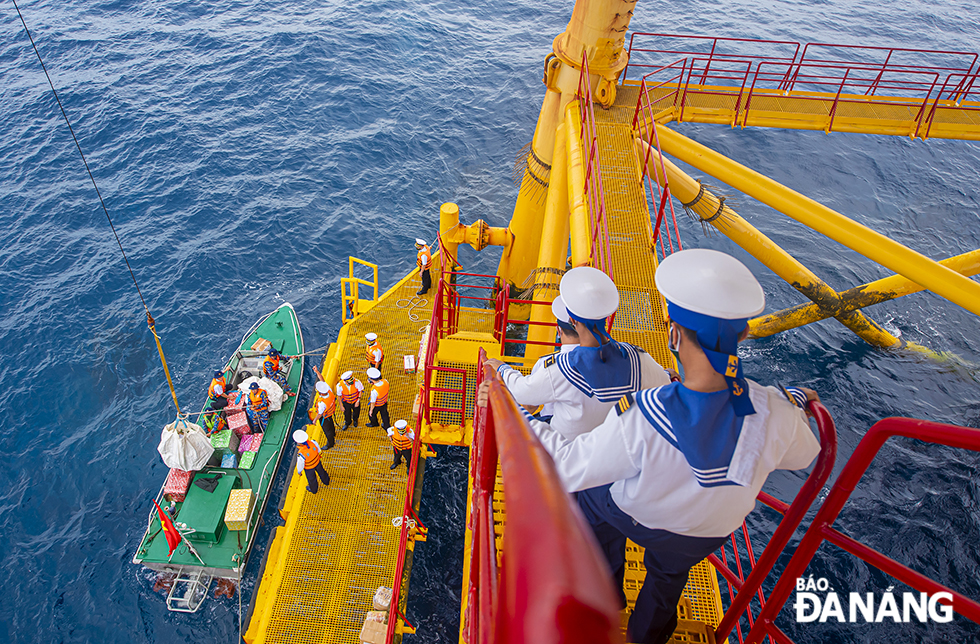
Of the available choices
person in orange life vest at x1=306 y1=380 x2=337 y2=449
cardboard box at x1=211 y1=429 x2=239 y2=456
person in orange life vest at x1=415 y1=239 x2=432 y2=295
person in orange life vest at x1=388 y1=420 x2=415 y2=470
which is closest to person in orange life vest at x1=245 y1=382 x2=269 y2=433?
cardboard box at x1=211 y1=429 x2=239 y2=456

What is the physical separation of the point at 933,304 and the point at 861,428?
7.89 metres

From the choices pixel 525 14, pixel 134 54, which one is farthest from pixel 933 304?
pixel 134 54

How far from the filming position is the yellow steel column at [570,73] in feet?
37.1

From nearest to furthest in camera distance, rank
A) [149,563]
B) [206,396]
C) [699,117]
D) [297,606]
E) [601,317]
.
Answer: [601,317], [297,606], [149,563], [699,117], [206,396]

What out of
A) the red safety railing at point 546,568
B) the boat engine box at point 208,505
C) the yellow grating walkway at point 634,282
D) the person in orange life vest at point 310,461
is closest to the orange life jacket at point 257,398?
the boat engine box at point 208,505

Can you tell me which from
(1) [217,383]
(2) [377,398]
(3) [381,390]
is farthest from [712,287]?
(1) [217,383]

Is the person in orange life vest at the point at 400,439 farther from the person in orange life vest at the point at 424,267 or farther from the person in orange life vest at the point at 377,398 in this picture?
the person in orange life vest at the point at 424,267

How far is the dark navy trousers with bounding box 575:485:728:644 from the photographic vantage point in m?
3.36

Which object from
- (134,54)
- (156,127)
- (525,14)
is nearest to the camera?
(156,127)

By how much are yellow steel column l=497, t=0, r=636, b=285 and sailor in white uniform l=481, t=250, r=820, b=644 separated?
9.96m

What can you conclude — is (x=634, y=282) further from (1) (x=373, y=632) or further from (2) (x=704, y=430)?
(1) (x=373, y=632)

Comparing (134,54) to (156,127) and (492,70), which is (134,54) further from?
(492,70)

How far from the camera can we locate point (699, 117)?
47.8 feet

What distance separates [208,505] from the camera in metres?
13.2
